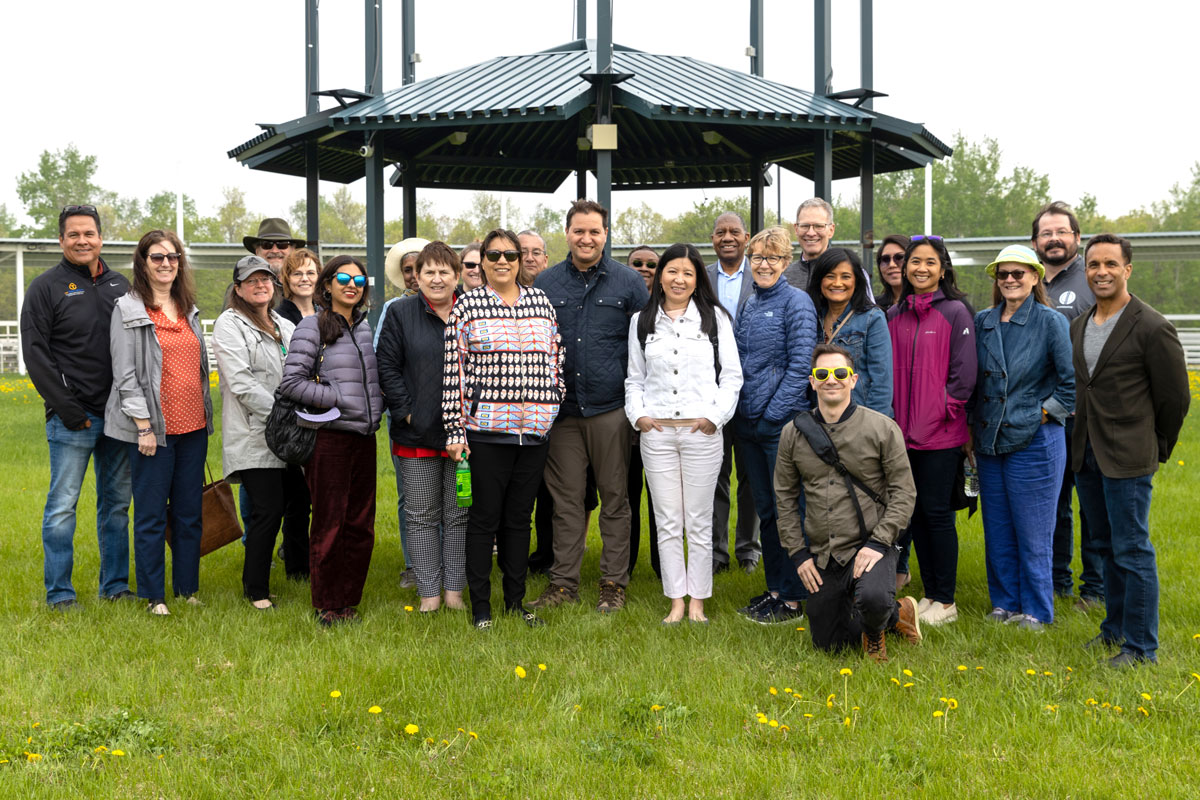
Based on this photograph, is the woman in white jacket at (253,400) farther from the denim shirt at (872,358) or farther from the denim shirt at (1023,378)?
the denim shirt at (1023,378)

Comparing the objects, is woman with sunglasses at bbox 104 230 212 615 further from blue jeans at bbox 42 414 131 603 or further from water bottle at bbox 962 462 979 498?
water bottle at bbox 962 462 979 498

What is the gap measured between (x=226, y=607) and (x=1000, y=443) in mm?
4522

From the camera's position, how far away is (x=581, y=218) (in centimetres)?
572

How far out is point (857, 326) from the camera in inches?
215

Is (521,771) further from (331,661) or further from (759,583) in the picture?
(759,583)

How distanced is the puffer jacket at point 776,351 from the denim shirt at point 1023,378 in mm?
966

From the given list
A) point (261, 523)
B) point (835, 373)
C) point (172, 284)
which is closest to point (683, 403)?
point (835, 373)

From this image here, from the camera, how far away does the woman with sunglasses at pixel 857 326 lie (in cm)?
537

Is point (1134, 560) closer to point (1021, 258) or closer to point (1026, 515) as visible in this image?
point (1026, 515)

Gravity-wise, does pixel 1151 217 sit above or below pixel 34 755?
above

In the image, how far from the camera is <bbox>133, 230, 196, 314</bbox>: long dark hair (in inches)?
218

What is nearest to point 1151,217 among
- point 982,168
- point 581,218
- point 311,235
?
point 982,168

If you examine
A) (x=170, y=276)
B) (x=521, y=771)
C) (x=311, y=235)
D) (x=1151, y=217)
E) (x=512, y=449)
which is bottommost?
(x=521, y=771)

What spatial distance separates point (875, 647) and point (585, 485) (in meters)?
2.01
